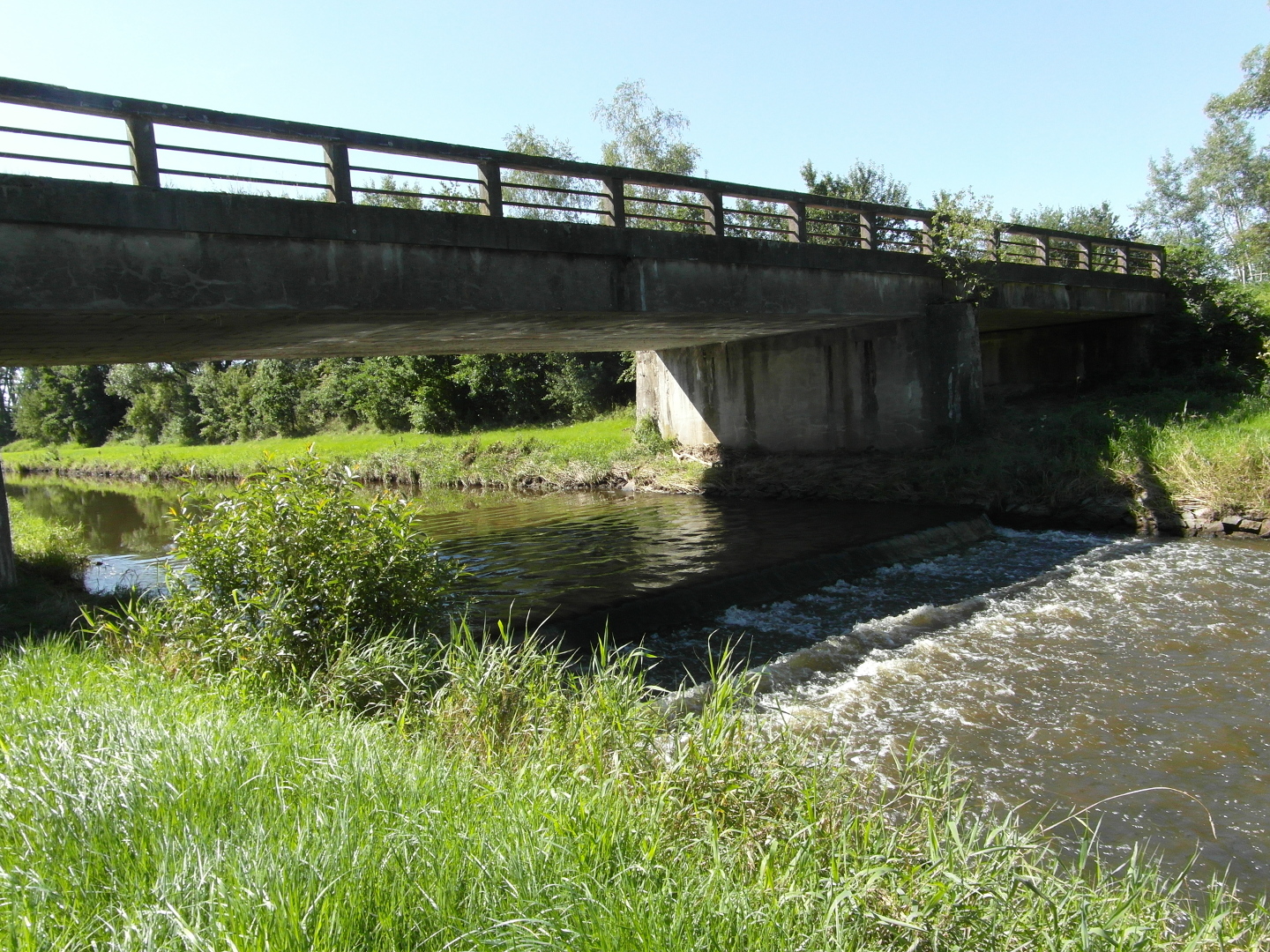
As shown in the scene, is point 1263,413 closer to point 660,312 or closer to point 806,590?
point 806,590

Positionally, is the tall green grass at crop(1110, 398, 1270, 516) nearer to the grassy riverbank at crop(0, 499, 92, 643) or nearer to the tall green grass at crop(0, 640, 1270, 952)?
the tall green grass at crop(0, 640, 1270, 952)

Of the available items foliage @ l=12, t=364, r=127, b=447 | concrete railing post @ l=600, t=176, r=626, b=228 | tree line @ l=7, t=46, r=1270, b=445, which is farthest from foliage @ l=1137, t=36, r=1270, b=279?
foliage @ l=12, t=364, r=127, b=447

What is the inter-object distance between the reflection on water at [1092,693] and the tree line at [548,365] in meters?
7.90

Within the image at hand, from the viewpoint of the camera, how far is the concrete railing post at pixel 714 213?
548 inches

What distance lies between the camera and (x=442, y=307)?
10.6m

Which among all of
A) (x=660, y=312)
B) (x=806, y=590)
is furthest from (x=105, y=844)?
(x=660, y=312)

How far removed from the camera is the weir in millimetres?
8375

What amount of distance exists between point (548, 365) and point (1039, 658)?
2972 cm

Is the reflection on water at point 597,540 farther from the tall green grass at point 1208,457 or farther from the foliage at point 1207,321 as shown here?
the foliage at point 1207,321

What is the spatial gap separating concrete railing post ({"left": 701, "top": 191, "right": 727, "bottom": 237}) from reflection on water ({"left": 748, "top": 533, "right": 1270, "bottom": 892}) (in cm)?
618

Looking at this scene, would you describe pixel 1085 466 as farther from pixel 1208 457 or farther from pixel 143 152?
pixel 143 152

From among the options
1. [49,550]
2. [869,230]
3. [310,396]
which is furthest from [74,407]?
[869,230]

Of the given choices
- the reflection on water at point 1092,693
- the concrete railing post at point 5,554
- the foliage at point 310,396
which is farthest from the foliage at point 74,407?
the reflection on water at point 1092,693

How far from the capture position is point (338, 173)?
9844 mm
